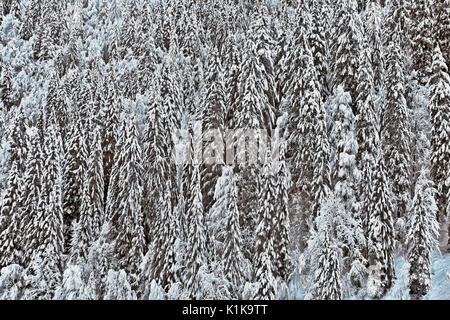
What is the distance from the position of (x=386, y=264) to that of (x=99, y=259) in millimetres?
22497

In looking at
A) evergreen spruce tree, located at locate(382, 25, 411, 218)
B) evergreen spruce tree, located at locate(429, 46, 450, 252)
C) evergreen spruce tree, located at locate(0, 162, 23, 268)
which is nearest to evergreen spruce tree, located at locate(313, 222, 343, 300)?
evergreen spruce tree, located at locate(382, 25, 411, 218)

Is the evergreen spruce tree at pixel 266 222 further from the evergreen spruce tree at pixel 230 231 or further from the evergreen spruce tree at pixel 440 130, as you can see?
the evergreen spruce tree at pixel 440 130

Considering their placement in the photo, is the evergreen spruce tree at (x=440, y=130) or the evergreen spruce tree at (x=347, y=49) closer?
the evergreen spruce tree at (x=440, y=130)

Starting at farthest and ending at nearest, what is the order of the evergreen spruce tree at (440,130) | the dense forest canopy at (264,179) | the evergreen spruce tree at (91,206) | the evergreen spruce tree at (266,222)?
1. the evergreen spruce tree at (91,206)
2. the evergreen spruce tree at (440,130)
3. the evergreen spruce tree at (266,222)
4. the dense forest canopy at (264,179)

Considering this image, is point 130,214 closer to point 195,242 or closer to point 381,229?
point 195,242

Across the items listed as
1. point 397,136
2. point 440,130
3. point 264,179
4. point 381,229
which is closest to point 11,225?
point 264,179

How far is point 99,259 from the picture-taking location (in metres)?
40.8

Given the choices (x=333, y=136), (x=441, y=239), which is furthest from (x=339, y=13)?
(x=441, y=239)

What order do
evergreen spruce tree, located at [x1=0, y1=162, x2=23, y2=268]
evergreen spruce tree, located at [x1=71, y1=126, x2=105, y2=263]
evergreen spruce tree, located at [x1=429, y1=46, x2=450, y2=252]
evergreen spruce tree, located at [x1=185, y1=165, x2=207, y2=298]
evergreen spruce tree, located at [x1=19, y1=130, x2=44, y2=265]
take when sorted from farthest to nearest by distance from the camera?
evergreen spruce tree, located at [x1=0, y1=162, x2=23, y2=268], evergreen spruce tree, located at [x1=19, y1=130, x2=44, y2=265], evergreen spruce tree, located at [x1=71, y1=126, x2=105, y2=263], evergreen spruce tree, located at [x1=429, y1=46, x2=450, y2=252], evergreen spruce tree, located at [x1=185, y1=165, x2=207, y2=298]

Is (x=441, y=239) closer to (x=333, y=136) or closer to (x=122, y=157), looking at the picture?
(x=333, y=136)

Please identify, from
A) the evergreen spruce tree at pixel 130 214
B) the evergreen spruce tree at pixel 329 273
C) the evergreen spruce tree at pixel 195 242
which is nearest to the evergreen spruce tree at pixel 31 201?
the evergreen spruce tree at pixel 130 214

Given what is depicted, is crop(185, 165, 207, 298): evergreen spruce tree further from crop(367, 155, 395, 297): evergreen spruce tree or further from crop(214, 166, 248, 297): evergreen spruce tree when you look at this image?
crop(367, 155, 395, 297): evergreen spruce tree

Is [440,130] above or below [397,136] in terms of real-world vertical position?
below

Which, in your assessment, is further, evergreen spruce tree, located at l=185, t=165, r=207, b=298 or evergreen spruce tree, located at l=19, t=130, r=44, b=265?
evergreen spruce tree, located at l=19, t=130, r=44, b=265
